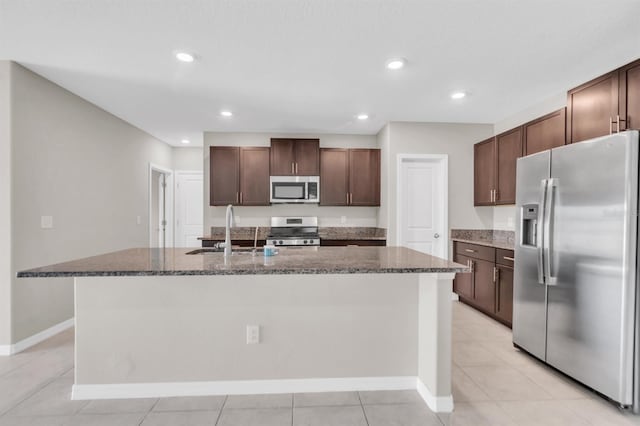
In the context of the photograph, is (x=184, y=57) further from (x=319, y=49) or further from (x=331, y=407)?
(x=331, y=407)

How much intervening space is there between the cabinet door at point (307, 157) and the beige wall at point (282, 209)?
261 millimetres

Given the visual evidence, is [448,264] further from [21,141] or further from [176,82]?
[21,141]

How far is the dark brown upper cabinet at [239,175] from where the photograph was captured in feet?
16.0

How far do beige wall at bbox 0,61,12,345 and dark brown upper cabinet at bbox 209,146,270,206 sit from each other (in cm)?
236

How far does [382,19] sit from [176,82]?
211 centimetres

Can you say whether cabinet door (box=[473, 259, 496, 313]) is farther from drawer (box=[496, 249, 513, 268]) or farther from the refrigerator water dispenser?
the refrigerator water dispenser

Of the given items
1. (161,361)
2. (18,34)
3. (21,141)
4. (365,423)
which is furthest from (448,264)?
(21,141)

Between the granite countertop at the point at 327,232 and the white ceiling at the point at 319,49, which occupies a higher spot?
the white ceiling at the point at 319,49

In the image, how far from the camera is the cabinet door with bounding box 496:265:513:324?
132 inches

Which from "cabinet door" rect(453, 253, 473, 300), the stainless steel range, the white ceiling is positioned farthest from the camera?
the stainless steel range

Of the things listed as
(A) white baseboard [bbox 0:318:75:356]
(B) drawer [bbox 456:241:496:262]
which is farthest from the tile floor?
(B) drawer [bbox 456:241:496:262]

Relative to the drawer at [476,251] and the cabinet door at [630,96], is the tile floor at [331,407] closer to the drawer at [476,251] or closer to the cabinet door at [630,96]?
the drawer at [476,251]

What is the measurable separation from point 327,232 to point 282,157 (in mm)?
1392

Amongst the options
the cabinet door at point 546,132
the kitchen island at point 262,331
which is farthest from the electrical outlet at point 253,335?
the cabinet door at point 546,132
